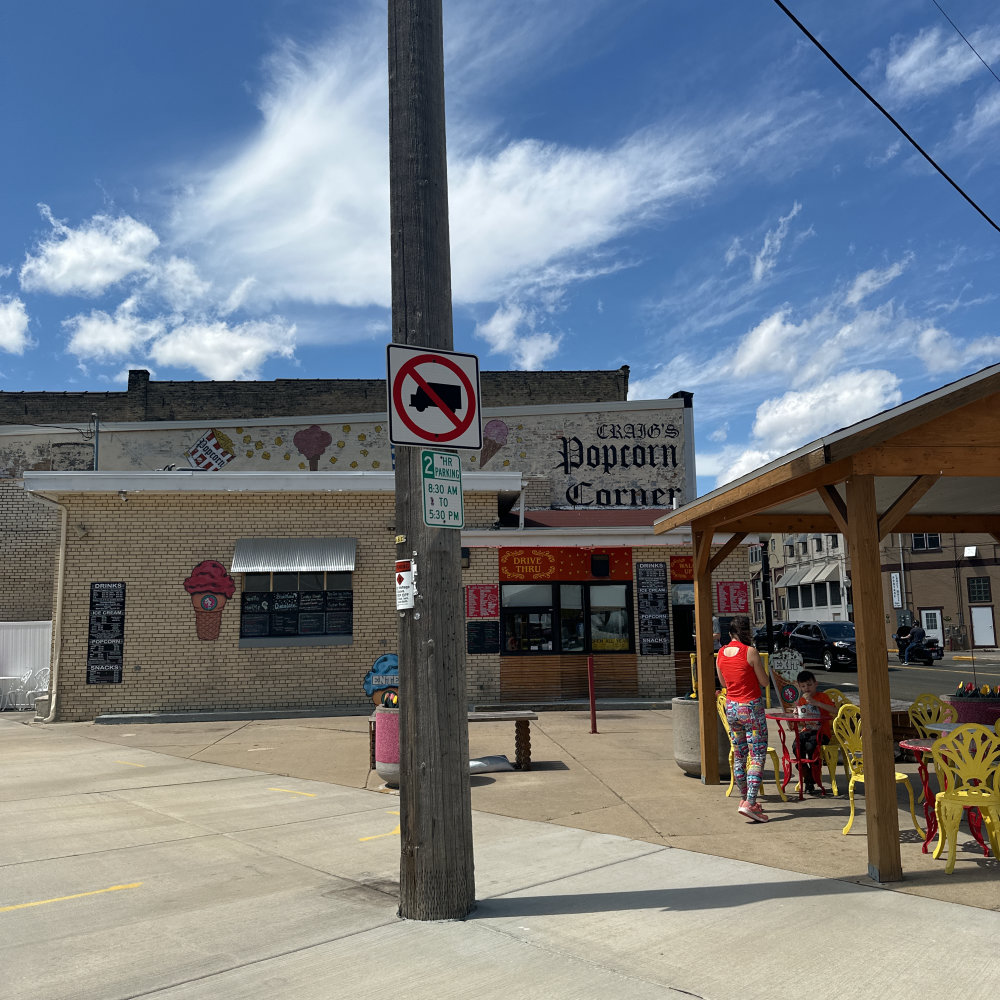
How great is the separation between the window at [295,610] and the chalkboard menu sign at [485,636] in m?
2.44

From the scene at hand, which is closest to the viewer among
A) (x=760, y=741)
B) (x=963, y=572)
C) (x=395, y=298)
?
(x=395, y=298)

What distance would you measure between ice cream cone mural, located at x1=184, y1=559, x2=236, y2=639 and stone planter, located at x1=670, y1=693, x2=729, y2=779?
10.6 m

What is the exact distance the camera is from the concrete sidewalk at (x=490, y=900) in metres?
4.34

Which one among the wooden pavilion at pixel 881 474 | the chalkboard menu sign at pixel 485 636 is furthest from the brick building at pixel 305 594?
the wooden pavilion at pixel 881 474

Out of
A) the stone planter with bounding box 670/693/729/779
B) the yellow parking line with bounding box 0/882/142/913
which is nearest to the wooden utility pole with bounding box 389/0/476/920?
the yellow parking line with bounding box 0/882/142/913

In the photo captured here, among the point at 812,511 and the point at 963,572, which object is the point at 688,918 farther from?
the point at 963,572

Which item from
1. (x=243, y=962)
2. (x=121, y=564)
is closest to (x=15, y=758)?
(x=121, y=564)

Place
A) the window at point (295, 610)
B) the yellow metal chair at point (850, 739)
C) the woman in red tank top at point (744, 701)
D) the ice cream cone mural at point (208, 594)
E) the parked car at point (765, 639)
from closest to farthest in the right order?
the yellow metal chair at point (850, 739) → the woman in red tank top at point (744, 701) → the ice cream cone mural at point (208, 594) → the window at point (295, 610) → the parked car at point (765, 639)

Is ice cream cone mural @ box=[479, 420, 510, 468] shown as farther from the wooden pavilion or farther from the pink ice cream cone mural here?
the wooden pavilion

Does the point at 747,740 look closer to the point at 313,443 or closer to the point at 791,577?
the point at 313,443

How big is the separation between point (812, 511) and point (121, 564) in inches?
523

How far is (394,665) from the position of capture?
17797 mm

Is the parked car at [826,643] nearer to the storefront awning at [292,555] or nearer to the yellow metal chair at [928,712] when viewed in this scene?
the storefront awning at [292,555]

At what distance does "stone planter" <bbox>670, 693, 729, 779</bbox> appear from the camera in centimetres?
973
